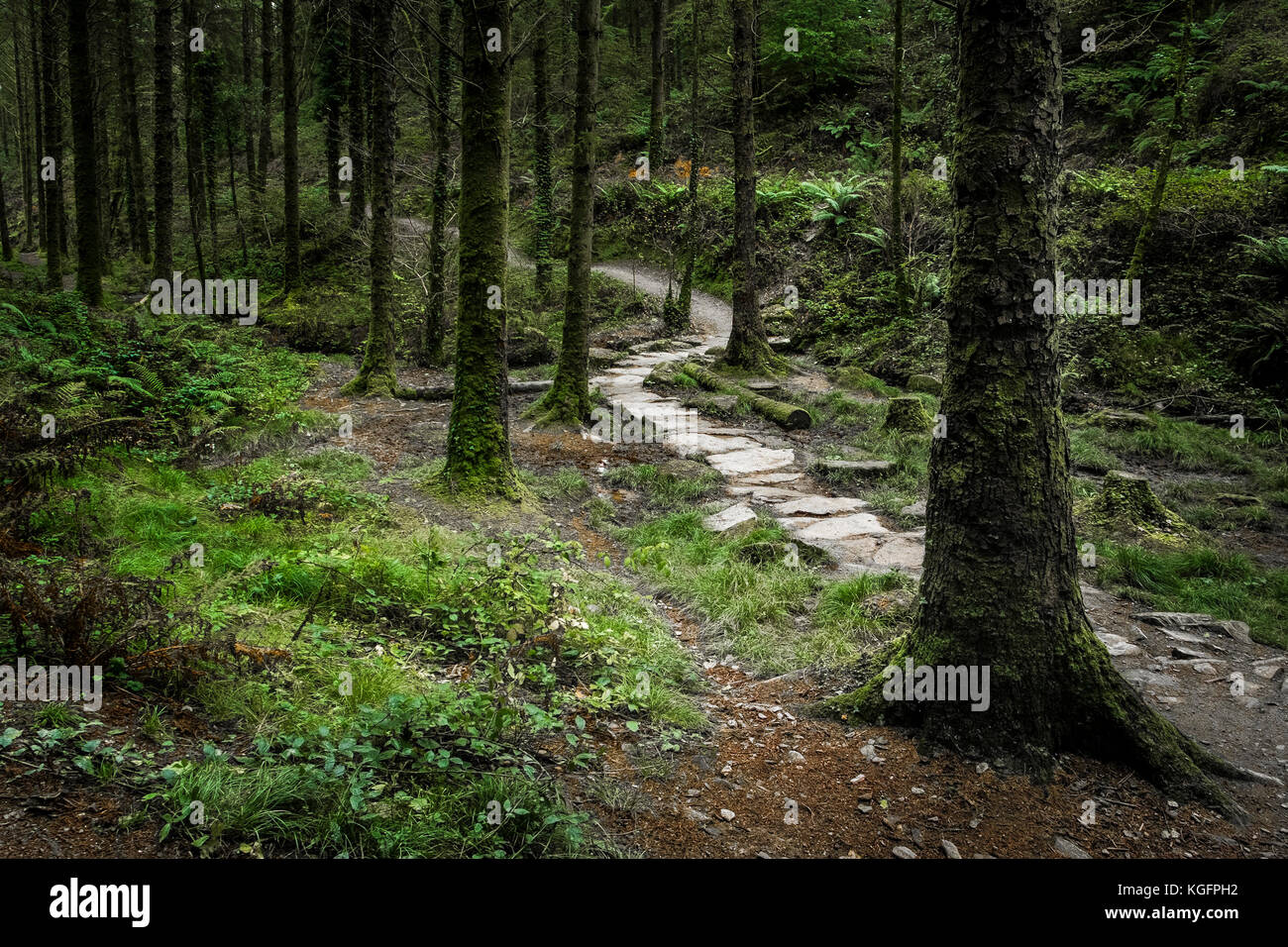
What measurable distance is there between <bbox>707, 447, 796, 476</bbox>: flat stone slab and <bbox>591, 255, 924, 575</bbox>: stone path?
13 millimetres

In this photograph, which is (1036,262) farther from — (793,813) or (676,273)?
(676,273)

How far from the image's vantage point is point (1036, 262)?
3545 mm

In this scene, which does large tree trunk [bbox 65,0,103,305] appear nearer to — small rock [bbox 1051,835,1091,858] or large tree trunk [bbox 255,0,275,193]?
large tree trunk [bbox 255,0,275,193]

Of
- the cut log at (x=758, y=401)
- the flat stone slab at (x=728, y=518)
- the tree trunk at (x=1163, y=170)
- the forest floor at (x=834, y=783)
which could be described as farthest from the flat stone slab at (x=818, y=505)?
the tree trunk at (x=1163, y=170)

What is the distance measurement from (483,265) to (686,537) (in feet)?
10.6

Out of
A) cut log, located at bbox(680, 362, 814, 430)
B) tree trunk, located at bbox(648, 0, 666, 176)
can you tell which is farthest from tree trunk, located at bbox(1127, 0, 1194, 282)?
tree trunk, located at bbox(648, 0, 666, 176)

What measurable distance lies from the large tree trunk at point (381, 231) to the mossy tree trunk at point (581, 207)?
335 centimetres

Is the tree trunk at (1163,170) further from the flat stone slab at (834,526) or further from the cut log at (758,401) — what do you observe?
the flat stone slab at (834,526)

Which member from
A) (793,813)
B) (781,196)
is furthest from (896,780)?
(781,196)

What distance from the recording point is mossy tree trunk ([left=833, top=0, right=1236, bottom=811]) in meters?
3.48

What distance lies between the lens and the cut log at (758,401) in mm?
11141

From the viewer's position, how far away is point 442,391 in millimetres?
12344

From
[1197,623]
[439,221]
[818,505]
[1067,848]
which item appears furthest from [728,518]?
[439,221]

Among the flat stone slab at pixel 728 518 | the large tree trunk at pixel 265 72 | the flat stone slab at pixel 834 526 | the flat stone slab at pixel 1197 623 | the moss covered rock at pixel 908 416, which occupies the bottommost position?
the flat stone slab at pixel 1197 623
